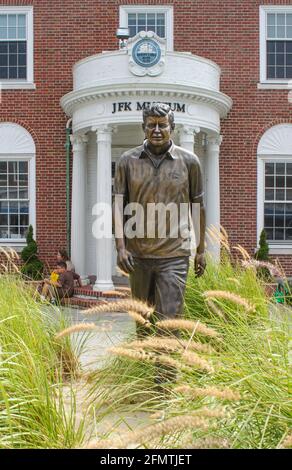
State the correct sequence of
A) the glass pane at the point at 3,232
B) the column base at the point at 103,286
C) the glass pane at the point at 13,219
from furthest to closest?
the glass pane at the point at 3,232, the glass pane at the point at 13,219, the column base at the point at 103,286

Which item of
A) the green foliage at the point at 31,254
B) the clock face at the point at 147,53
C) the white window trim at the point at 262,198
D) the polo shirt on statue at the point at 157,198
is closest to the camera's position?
the polo shirt on statue at the point at 157,198

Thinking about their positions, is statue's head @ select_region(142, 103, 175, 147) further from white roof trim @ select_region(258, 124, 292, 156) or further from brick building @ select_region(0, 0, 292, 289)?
white roof trim @ select_region(258, 124, 292, 156)

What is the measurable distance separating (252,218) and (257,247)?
2.56 ft

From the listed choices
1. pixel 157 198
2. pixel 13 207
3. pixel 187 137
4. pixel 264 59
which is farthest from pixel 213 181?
pixel 157 198

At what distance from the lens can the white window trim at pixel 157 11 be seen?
51.3 feet

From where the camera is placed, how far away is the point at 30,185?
15.9 m

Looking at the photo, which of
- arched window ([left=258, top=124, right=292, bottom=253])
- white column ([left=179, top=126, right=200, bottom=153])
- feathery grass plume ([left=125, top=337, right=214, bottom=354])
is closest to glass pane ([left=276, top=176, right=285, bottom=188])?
arched window ([left=258, top=124, right=292, bottom=253])

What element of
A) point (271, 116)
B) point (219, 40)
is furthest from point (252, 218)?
point (219, 40)

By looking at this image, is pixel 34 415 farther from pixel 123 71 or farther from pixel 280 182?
pixel 280 182

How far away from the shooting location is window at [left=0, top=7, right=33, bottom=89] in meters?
15.9

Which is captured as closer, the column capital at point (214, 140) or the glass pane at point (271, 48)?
the column capital at point (214, 140)

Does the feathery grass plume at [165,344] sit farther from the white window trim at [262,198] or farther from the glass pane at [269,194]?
the glass pane at [269,194]

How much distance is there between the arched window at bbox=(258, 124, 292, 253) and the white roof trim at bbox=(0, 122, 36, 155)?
608 cm

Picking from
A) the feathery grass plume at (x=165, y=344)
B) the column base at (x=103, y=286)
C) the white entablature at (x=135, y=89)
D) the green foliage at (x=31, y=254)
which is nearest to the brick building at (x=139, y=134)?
the green foliage at (x=31, y=254)
